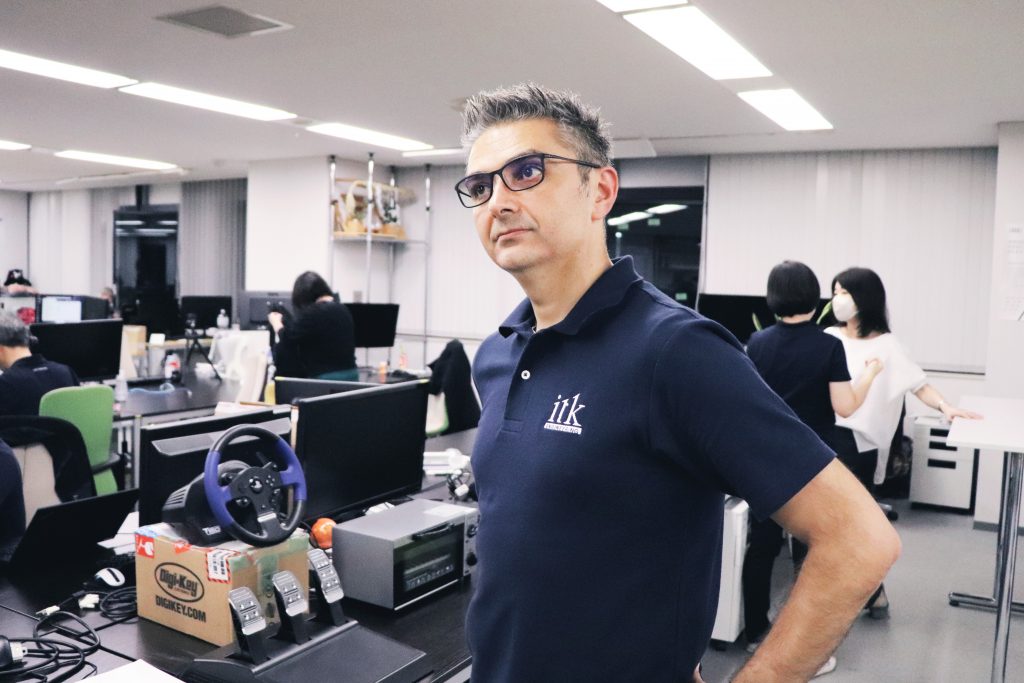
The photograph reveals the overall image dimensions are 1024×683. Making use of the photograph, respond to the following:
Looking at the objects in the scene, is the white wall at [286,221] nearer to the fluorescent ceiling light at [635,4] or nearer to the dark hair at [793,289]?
the fluorescent ceiling light at [635,4]

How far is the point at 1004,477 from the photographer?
3.46 meters

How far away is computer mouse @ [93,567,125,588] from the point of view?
2010mm

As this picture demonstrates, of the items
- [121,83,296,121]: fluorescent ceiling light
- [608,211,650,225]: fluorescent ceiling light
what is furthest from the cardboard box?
[608,211,650,225]: fluorescent ceiling light

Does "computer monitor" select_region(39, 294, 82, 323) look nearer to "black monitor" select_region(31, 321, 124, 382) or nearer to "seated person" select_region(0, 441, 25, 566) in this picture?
"black monitor" select_region(31, 321, 124, 382)

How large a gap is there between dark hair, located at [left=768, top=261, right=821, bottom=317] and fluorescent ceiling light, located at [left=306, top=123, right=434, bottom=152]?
4.11 m

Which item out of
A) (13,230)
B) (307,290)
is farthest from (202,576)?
(13,230)

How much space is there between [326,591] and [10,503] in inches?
50.5

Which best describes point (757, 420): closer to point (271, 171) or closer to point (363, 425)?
point (363, 425)

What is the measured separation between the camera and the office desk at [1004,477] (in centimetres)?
293

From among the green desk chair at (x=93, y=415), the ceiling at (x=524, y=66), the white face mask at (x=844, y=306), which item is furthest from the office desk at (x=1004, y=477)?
the green desk chair at (x=93, y=415)

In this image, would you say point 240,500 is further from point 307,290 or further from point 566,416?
point 307,290

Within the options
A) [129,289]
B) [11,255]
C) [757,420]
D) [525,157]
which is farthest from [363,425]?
[11,255]

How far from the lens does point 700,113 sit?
5590mm

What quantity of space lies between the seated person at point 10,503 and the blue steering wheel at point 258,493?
3.64 ft
